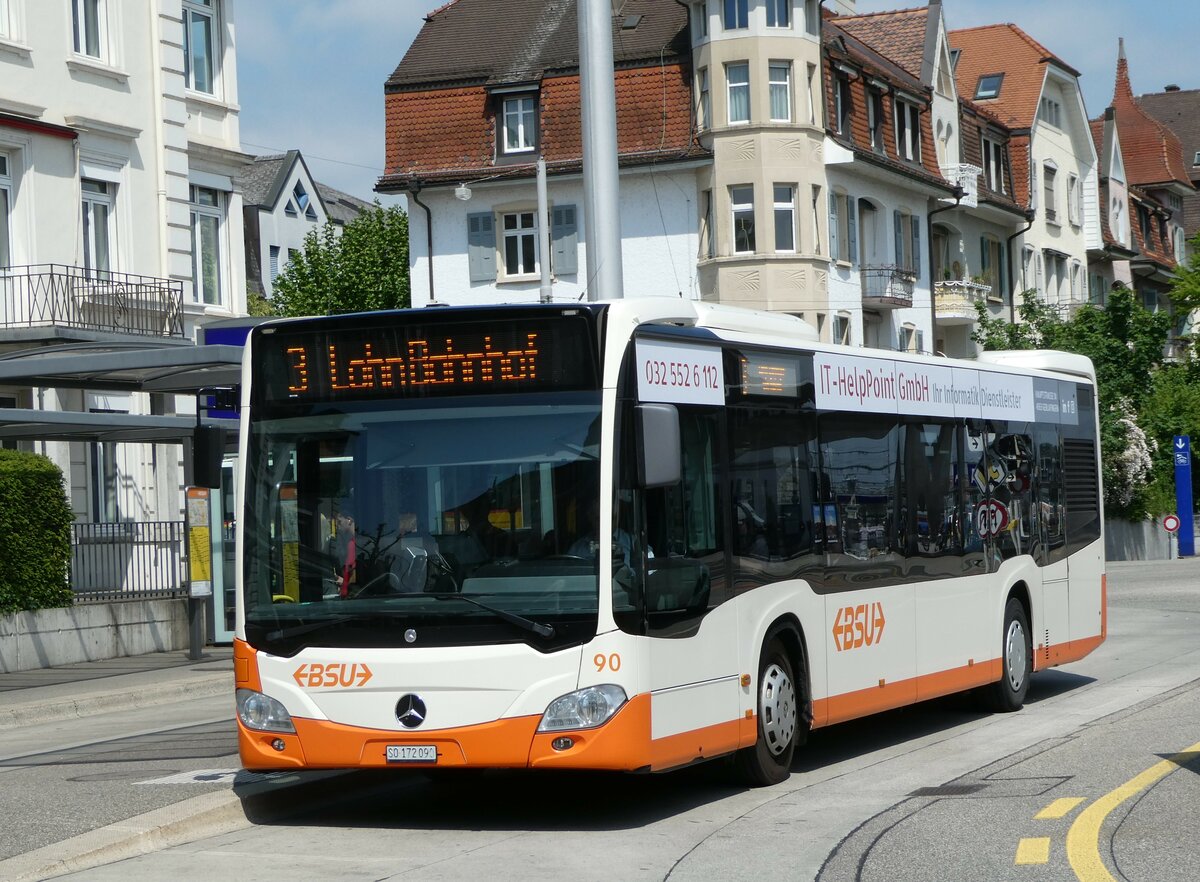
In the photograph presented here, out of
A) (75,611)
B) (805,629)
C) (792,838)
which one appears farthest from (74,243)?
(792,838)

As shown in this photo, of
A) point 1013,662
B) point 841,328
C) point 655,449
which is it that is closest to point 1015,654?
point 1013,662

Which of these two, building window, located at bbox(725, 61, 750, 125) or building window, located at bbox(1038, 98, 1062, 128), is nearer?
building window, located at bbox(725, 61, 750, 125)

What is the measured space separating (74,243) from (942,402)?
17.8 m

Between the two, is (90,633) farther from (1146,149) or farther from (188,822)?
(1146,149)

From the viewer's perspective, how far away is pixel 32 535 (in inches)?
821

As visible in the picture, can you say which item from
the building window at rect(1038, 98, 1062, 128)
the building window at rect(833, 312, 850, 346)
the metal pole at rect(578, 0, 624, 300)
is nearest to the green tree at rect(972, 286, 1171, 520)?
the building window at rect(833, 312, 850, 346)

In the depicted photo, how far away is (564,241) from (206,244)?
53.2 feet

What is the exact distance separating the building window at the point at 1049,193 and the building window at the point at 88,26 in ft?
143

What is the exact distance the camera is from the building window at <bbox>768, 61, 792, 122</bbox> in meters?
45.2

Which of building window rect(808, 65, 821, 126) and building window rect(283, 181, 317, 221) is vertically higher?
building window rect(283, 181, 317, 221)

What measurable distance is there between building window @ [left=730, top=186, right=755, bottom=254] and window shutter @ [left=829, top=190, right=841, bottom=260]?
8.48 feet

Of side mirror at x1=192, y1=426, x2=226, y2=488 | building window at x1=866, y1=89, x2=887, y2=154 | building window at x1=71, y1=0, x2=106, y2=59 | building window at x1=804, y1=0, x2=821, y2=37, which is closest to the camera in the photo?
side mirror at x1=192, y1=426, x2=226, y2=488

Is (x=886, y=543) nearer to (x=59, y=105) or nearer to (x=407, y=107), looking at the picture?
(x=59, y=105)

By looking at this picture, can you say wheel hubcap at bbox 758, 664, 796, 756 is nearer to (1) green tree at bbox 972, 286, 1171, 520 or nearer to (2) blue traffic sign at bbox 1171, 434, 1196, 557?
(1) green tree at bbox 972, 286, 1171, 520
